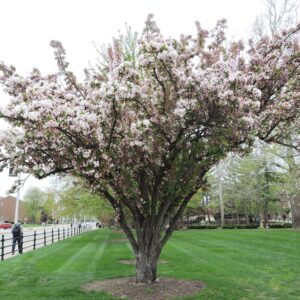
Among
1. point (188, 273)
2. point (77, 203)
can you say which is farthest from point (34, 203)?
point (188, 273)

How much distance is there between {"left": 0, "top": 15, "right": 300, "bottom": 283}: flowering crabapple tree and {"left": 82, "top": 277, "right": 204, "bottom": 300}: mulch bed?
36cm

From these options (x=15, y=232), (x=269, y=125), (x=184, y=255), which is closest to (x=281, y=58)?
(x=269, y=125)

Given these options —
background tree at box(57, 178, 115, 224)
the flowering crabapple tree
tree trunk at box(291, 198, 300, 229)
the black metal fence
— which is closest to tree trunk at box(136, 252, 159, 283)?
the flowering crabapple tree

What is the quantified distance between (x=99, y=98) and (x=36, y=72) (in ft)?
5.56

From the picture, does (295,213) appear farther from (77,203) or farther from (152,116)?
(152,116)

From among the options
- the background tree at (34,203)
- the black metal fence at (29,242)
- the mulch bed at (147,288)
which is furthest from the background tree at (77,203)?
the background tree at (34,203)

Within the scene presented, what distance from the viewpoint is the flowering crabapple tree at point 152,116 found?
6316 mm

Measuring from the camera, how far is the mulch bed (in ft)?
23.7

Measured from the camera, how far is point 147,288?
770 centimetres

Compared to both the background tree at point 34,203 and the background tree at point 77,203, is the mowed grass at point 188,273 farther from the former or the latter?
the background tree at point 34,203

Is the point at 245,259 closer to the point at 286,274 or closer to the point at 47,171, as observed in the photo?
the point at 286,274

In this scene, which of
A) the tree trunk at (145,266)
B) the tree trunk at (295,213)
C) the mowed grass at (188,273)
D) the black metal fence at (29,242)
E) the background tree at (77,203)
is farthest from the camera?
the tree trunk at (295,213)

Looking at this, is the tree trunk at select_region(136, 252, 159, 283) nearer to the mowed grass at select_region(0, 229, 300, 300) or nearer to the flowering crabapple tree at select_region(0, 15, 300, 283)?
the flowering crabapple tree at select_region(0, 15, 300, 283)

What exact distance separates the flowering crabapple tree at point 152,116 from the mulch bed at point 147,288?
36 centimetres
